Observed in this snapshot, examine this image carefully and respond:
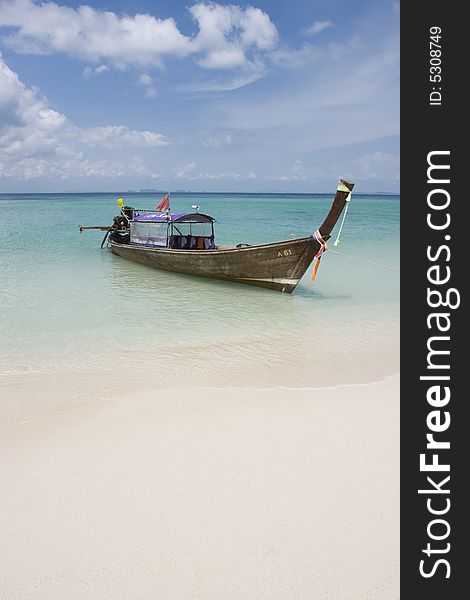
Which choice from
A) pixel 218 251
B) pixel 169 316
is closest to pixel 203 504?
pixel 169 316

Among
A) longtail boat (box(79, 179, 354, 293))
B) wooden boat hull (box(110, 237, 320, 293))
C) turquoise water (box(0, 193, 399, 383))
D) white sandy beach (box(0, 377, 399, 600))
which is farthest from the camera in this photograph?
wooden boat hull (box(110, 237, 320, 293))

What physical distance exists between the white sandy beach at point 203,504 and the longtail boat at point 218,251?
7.47 m

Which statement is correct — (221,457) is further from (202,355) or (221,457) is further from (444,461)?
(202,355)

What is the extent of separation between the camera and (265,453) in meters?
4.60

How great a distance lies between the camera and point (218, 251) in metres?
14.5

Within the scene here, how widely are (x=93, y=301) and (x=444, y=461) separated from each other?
1065cm

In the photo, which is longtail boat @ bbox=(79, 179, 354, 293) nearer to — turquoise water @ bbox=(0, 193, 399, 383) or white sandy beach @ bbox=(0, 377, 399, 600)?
turquoise water @ bbox=(0, 193, 399, 383)

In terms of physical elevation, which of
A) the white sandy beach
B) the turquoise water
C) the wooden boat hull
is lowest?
the white sandy beach

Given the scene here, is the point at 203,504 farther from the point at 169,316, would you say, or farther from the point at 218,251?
the point at 218,251

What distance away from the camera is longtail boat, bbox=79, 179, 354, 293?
1270 centimetres

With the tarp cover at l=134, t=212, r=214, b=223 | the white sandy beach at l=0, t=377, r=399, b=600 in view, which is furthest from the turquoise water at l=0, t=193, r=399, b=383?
the white sandy beach at l=0, t=377, r=399, b=600

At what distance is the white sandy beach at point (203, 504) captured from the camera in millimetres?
3113

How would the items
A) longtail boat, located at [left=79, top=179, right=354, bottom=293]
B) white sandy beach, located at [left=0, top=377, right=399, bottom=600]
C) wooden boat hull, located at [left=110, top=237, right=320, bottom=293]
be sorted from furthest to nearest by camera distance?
wooden boat hull, located at [left=110, top=237, right=320, bottom=293] < longtail boat, located at [left=79, top=179, right=354, bottom=293] < white sandy beach, located at [left=0, top=377, right=399, bottom=600]

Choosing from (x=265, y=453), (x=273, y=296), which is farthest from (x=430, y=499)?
(x=273, y=296)
